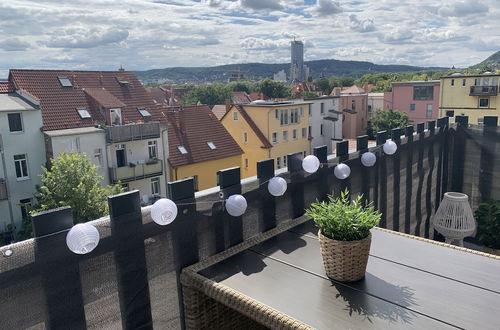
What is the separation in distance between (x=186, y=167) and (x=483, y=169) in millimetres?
13894

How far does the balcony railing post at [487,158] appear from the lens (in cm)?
785

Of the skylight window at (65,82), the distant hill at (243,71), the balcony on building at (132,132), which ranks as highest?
the distant hill at (243,71)

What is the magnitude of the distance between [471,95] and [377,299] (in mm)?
30098

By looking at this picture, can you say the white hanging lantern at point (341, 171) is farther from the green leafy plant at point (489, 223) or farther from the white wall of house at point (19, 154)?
the white wall of house at point (19, 154)

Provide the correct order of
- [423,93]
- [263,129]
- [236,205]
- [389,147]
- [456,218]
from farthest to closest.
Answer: [423,93] < [263,129] < [456,218] < [389,147] < [236,205]

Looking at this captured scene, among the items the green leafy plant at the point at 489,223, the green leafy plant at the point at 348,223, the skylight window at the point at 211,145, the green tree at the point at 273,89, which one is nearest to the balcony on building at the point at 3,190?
the skylight window at the point at 211,145

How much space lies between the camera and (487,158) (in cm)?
798

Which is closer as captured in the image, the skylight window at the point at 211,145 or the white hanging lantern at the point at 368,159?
the white hanging lantern at the point at 368,159

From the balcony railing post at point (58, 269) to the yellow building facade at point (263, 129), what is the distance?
21.4 metres

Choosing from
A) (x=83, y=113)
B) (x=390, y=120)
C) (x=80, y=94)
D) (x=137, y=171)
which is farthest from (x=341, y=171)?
(x=390, y=120)

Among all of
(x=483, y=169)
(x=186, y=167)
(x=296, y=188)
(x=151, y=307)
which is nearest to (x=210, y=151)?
(x=186, y=167)

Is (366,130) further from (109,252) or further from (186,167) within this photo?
(109,252)

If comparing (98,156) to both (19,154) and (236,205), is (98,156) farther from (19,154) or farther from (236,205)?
(236,205)

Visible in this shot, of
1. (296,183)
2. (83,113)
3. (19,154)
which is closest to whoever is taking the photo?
(296,183)
